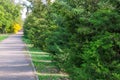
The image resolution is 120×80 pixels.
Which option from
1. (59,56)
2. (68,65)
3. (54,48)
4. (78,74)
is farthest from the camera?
(54,48)

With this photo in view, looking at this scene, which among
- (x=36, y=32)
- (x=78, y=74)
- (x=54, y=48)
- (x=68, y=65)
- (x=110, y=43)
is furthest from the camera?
(x=36, y=32)

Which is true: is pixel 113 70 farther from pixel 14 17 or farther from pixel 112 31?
pixel 14 17

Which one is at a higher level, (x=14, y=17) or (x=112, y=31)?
(x=112, y=31)

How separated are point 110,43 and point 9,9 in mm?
96271

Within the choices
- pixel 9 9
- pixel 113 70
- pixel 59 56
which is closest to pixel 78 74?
pixel 113 70

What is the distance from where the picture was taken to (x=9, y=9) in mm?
101562

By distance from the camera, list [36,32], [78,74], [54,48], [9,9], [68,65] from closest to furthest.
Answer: [78,74]
[68,65]
[54,48]
[36,32]
[9,9]

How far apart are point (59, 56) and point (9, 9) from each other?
286 ft

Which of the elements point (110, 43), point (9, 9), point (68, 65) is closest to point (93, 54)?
point (110, 43)

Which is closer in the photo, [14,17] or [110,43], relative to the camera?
[110,43]

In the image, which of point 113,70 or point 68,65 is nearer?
point 113,70

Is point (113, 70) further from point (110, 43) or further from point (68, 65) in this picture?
point (68, 65)

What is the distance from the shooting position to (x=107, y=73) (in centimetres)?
689

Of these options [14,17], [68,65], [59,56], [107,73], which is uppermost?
[107,73]
